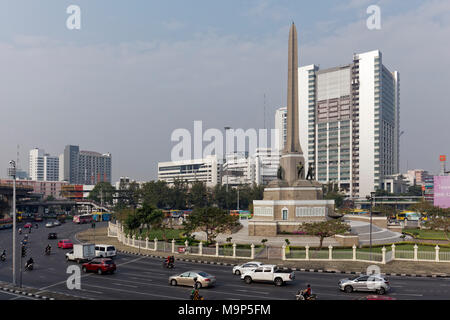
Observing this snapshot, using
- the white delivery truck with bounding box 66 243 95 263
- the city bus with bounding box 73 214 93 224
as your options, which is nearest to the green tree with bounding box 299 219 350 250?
the white delivery truck with bounding box 66 243 95 263

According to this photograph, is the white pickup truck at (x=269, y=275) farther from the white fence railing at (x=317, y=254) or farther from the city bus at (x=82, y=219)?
the city bus at (x=82, y=219)

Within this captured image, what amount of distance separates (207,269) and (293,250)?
38.3 feet

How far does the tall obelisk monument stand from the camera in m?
62.3

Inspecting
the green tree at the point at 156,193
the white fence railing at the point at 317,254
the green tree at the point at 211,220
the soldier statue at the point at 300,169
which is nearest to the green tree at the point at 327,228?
the white fence railing at the point at 317,254

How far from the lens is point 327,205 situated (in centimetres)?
5931

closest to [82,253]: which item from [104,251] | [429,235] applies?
[104,251]

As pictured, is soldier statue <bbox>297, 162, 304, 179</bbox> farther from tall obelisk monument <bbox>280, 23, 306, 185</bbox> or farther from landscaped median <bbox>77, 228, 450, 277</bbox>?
landscaped median <bbox>77, 228, 450, 277</bbox>

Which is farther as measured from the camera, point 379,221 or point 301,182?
point 379,221

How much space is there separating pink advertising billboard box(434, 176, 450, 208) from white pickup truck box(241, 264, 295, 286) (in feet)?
177

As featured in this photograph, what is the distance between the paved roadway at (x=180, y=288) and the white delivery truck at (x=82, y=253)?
1651mm

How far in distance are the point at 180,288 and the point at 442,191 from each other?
60427 millimetres

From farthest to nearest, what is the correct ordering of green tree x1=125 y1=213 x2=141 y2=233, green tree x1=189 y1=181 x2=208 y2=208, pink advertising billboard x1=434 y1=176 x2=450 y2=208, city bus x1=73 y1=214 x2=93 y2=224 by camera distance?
green tree x1=189 y1=181 x2=208 y2=208
city bus x1=73 y1=214 x2=93 y2=224
pink advertising billboard x1=434 y1=176 x2=450 y2=208
green tree x1=125 y1=213 x2=141 y2=233
